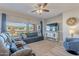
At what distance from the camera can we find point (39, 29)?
224 centimetres

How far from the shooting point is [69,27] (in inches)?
83.8

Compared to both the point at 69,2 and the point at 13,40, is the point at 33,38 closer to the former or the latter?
the point at 13,40

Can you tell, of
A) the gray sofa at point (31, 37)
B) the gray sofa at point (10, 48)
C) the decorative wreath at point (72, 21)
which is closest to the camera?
the gray sofa at point (10, 48)

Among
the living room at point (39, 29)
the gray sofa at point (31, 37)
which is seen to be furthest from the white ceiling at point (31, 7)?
the gray sofa at point (31, 37)

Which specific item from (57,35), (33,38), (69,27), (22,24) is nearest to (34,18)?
(22,24)

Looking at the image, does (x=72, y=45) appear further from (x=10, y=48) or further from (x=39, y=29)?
(x=10, y=48)

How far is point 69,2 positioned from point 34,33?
0.91 metres

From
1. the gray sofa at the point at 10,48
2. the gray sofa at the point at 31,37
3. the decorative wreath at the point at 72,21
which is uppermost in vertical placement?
the decorative wreath at the point at 72,21

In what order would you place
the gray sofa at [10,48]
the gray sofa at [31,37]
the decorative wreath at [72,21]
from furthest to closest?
the gray sofa at [31,37] → the decorative wreath at [72,21] → the gray sofa at [10,48]

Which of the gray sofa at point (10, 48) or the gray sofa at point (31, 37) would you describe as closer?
the gray sofa at point (10, 48)

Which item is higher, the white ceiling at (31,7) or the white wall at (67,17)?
the white ceiling at (31,7)

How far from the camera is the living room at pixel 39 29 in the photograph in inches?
80.7

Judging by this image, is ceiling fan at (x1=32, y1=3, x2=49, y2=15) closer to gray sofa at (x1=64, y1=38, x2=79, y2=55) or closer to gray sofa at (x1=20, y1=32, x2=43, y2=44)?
gray sofa at (x1=20, y1=32, x2=43, y2=44)

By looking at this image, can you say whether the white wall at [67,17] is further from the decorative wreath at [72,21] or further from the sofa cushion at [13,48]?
the sofa cushion at [13,48]
